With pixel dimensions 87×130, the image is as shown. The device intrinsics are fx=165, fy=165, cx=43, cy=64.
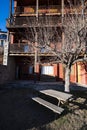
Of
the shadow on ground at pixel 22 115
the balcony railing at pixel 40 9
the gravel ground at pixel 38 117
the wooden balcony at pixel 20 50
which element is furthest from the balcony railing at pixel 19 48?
the gravel ground at pixel 38 117

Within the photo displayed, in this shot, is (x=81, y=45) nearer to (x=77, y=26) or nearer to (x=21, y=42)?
(x=77, y=26)

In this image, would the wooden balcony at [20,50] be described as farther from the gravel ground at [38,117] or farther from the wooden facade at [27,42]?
the gravel ground at [38,117]

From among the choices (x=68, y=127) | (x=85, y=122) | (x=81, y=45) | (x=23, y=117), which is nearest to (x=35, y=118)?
(x=23, y=117)

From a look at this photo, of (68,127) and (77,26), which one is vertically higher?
(77,26)

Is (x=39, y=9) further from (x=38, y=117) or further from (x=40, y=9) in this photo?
(x=38, y=117)

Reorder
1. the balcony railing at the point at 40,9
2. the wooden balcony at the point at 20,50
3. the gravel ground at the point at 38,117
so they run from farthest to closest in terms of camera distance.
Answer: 1. the balcony railing at the point at 40,9
2. the wooden balcony at the point at 20,50
3. the gravel ground at the point at 38,117

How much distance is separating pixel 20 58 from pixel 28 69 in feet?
5.10

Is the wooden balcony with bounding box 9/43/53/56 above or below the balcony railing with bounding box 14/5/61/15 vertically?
below

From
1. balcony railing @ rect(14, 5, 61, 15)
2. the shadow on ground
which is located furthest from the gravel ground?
balcony railing @ rect(14, 5, 61, 15)

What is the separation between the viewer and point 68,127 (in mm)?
4910

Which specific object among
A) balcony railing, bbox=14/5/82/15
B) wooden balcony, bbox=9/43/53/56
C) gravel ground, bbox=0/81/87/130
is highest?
balcony railing, bbox=14/5/82/15

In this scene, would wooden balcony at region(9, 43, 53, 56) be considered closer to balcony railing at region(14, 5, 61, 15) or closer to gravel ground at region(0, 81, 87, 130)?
balcony railing at region(14, 5, 61, 15)

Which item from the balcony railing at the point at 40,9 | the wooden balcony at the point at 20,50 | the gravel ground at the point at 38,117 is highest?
the balcony railing at the point at 40,9

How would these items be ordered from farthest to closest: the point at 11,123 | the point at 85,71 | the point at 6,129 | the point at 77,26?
the point at 85,71 < the point at 77,26 < the point at 11,123 < the point at 6,129
